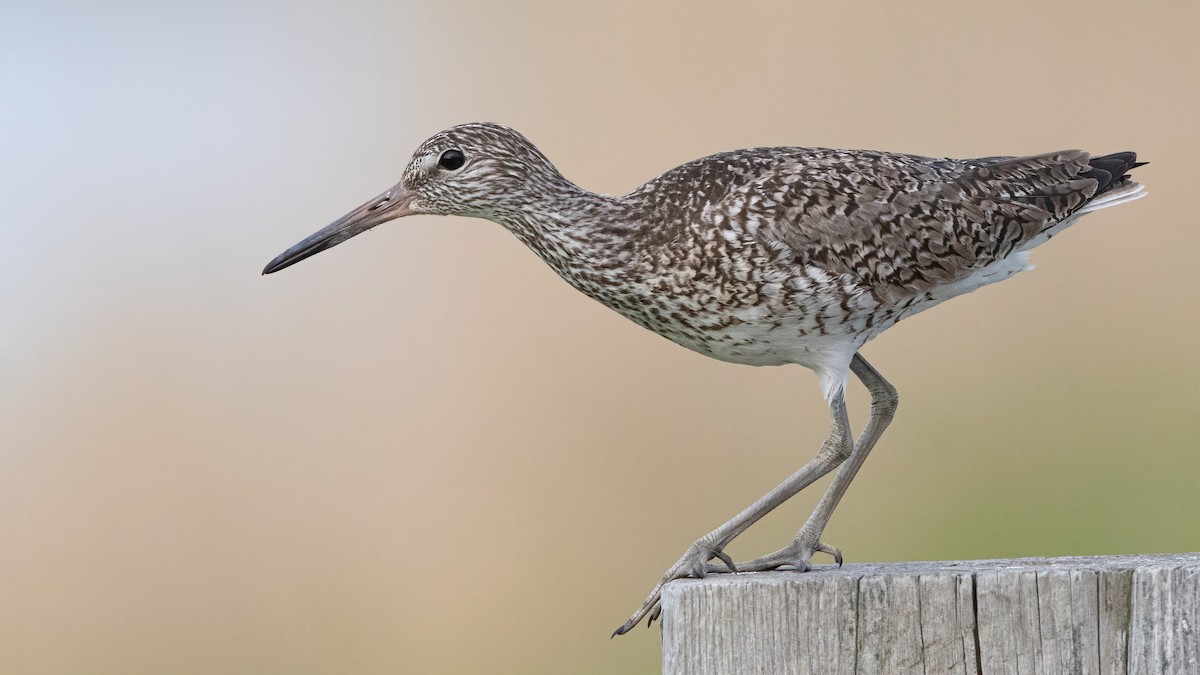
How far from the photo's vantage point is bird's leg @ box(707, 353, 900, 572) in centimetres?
452

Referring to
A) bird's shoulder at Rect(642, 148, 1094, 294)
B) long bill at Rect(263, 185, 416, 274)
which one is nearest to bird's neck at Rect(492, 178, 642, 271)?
bird's shoulder at Rect(642, 148, 1094, 294)

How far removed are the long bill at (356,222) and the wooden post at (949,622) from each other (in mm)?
2459

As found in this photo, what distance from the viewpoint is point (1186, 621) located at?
3045mm

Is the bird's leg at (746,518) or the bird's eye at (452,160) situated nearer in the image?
the bird's leg at (746,518)

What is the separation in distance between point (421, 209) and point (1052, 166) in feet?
9.31

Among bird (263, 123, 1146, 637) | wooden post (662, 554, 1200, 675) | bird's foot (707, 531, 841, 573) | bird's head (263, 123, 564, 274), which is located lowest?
bird's foot (707, 531, 841, 573)

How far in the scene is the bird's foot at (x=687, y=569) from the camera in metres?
4.22

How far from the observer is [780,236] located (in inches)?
177

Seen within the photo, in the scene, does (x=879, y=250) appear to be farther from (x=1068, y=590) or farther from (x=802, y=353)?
(x=1068, y=590)

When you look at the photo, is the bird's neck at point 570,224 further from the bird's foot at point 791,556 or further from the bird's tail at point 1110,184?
the bird's tail at point 1110,184

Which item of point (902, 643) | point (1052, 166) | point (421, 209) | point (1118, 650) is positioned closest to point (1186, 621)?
point (1118, 650)

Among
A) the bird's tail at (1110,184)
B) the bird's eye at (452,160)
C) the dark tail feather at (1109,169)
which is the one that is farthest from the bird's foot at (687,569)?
the dark tail feather at (1109,169)

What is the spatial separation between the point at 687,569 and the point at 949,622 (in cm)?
123

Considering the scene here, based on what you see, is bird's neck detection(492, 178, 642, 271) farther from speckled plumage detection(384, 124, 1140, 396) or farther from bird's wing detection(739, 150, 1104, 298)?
bird's wing detection(739, 150, 1104, 298)
